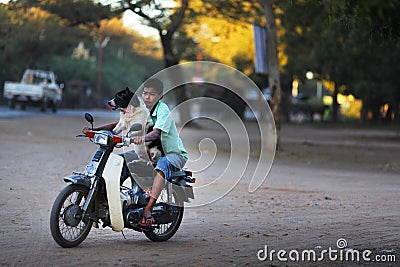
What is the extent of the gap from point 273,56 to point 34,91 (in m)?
25.6

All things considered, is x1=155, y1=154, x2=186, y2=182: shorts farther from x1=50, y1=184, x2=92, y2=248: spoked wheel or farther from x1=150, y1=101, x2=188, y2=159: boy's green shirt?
x1=50, y1=184, x2=92, y2=248: spoked wheel

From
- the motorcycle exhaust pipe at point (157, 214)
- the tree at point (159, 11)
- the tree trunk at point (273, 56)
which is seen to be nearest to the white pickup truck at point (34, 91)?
the tree at point (159, 11)

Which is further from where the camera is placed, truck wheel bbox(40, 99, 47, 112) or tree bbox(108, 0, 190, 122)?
truck wheel bbox(40, 99, 47, 112)

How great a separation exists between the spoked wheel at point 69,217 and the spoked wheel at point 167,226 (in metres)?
0.86

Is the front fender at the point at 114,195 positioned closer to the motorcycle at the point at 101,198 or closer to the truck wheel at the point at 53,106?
the motorcycle at the point at 101,198

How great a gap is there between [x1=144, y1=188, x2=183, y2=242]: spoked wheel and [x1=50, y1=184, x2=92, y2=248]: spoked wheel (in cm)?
86

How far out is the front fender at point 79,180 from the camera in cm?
816

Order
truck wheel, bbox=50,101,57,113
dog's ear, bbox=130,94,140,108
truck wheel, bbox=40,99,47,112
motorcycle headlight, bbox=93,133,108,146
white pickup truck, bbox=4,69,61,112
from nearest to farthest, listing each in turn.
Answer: motorcycle headlight, bbox=93,133,108,146 → dog's ear, bbox=130,94,140,108 → white pickup truck, bbox=4,69,61,112 → truck wheel, bbox=40,99,47,112 → truck wheel, bbox=50,101,57,113

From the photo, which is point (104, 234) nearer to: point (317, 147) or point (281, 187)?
point (281, 187)

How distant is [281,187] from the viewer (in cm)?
1617

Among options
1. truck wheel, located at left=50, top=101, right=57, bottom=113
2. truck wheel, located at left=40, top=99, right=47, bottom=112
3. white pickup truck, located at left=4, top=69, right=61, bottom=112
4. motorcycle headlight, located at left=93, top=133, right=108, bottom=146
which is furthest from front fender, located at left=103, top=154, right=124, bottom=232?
truck wheel, located at left=50, top=101, right=57, bottom=113

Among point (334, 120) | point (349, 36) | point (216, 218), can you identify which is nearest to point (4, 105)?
point (334, 120)

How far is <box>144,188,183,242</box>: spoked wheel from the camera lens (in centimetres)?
896

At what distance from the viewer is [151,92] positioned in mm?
8750
